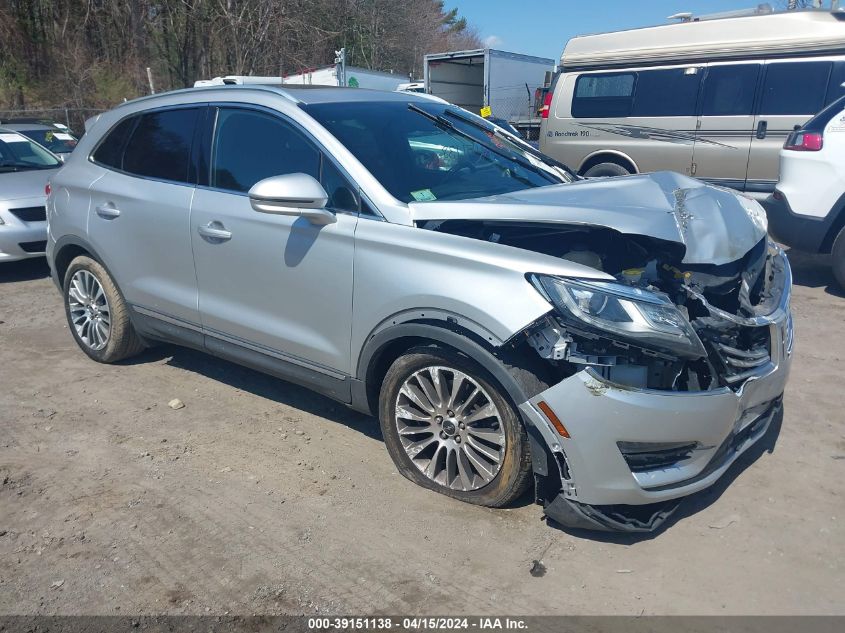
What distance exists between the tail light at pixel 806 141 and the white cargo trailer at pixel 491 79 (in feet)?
39.9

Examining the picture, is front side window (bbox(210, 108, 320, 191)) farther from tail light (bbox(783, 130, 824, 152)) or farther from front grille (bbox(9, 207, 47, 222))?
tail light (bbox(783, 130, 824, 152))

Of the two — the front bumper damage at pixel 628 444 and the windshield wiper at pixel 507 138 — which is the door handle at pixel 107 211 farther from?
the front bumper damage at pixel 628 444

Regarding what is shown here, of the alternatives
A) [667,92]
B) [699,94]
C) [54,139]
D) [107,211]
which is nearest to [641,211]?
[107,211]

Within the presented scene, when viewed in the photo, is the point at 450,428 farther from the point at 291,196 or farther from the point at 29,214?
the point at 29,214

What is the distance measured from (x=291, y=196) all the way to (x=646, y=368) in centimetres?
177

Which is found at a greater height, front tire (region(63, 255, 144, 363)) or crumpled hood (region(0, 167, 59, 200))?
crumpled hood (region(0, 167, 59, 200))

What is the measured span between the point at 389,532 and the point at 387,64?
39.5 m

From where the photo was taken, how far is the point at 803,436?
4.00m

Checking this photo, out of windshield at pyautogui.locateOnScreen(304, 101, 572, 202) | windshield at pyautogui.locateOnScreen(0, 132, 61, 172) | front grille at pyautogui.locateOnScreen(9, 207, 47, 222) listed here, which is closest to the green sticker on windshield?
windshield at pyautogui.locateOnScreen(304, 101, 572, 202)

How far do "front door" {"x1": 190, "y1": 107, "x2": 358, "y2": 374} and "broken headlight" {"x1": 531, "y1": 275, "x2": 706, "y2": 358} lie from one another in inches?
45.1

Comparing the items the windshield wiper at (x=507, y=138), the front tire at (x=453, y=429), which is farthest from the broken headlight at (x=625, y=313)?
the windshield wiper at (x=507, y=138)

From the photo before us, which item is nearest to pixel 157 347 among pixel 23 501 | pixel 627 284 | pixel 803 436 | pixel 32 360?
pixel 32 360

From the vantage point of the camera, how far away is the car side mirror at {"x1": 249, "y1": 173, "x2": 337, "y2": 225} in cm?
344

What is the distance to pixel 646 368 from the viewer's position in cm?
Result: 292
